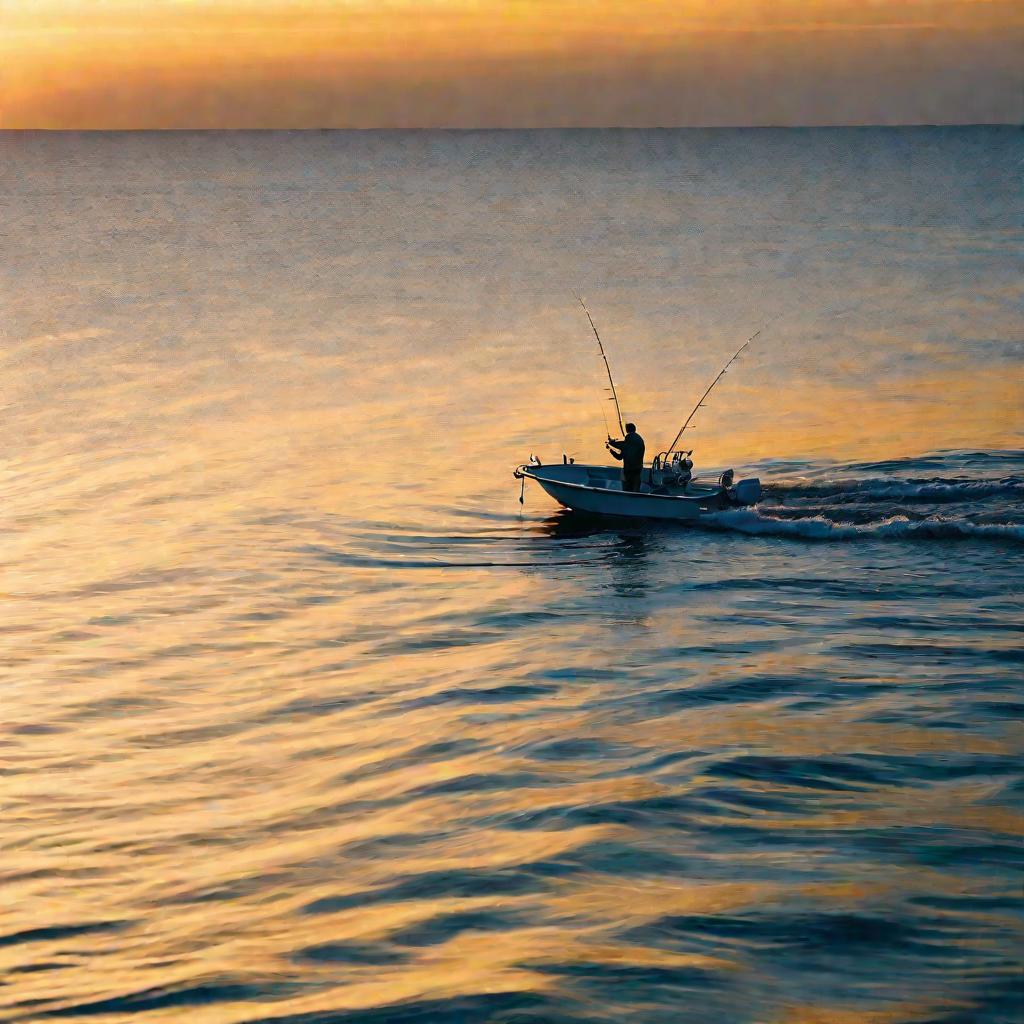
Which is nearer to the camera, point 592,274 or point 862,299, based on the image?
point 862,299

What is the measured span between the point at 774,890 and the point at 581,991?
5.98 ft

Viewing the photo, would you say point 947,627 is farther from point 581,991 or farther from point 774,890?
point 581,991

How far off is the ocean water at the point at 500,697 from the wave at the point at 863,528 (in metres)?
0.05

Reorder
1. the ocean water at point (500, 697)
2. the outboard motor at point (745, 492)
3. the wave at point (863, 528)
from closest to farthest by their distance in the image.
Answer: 1. the ocean water at point (500, 697)
2. the wave at point (863, 528)
3. the outboard motor at point (745, 492)

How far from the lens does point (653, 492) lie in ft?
69.6

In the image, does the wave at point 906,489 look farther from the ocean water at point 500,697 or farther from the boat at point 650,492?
the boat at point 650,492

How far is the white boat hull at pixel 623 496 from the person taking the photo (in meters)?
20.8

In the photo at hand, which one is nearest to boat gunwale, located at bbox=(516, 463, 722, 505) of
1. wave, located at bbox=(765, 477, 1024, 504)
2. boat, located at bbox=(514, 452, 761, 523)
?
boat, located at bbox=(514, 452, 761, 523)

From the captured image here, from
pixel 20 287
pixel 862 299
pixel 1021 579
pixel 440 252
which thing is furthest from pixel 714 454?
pixel 440 252

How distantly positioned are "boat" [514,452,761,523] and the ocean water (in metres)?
0.35

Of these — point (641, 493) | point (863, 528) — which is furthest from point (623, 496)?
point (863, 528)

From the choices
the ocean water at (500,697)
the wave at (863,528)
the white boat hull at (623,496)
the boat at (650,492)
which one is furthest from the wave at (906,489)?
the white boat hull at (623,496)

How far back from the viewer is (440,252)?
76.4 m

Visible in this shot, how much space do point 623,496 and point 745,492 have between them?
1770 millimetres
